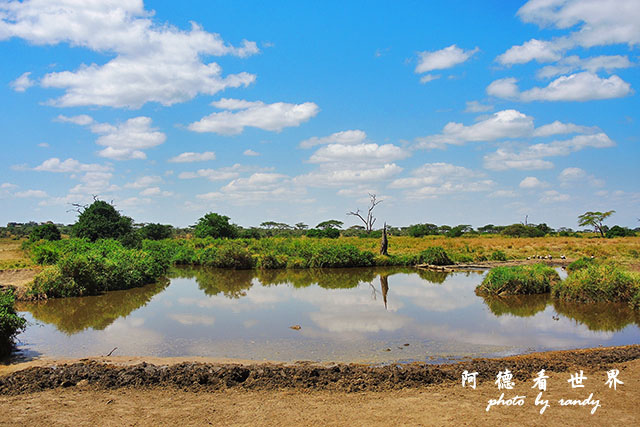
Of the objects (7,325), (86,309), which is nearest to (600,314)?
(7,325)

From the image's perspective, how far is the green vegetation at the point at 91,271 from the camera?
16.8m

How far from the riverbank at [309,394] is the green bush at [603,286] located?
7723 mm

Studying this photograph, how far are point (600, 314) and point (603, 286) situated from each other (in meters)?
1.81

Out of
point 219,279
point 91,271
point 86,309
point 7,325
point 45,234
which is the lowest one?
point 86,309

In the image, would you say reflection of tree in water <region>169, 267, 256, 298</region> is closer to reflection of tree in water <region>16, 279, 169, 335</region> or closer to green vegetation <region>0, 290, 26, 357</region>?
reflection of tree in water <region>16, 279, 169, 335</region>

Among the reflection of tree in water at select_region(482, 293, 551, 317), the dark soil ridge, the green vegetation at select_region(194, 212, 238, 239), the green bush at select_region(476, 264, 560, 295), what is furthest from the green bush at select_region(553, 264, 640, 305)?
the green vegetation at select_region(194, 212, 238, 239)

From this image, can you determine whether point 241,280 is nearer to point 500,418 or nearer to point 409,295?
point 409,295

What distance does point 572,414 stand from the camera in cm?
572

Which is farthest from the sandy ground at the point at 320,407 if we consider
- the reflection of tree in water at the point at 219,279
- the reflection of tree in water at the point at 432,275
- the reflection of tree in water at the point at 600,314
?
the reflection of tree in water at the point at 432,275

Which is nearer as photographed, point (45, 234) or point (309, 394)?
point (309, 394)

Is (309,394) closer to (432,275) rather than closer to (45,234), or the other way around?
(432,275)

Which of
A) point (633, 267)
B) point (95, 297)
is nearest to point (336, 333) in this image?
point (95, 297)

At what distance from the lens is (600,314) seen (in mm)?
13680

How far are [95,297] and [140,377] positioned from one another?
38.6 feet
